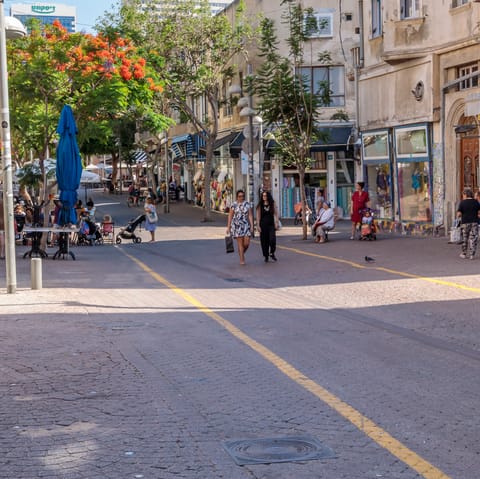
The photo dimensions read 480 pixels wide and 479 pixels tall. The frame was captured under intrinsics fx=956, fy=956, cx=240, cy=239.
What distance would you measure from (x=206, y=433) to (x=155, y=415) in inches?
26.3

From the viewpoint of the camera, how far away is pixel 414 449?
616 cm

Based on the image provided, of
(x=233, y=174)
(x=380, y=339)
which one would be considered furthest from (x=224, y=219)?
(x=380, y=339)

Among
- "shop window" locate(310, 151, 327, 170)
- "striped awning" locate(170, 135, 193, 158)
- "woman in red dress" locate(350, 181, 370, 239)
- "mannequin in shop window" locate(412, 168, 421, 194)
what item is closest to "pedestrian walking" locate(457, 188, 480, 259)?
"woman in red dress" locate(350, 181, 370, 239)

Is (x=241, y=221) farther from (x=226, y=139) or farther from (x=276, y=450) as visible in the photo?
(x=226, y=139)

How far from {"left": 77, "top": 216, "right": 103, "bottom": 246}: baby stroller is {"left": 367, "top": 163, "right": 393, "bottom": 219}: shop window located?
937cm

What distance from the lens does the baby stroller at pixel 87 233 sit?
30984 millimetres

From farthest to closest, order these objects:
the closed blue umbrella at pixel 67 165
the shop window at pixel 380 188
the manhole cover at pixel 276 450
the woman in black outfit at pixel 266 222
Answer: the shop window at pixel 380 188 < the closed blue umbrella at pixel 67 165 < the woman in black outfit at pixel 266 222 < the manhole cover at pixel 276 450

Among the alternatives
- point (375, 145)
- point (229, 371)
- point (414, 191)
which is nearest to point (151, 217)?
point (375, 145)

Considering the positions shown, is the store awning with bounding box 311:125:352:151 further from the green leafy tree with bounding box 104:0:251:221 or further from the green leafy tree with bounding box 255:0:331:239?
the green leafy tree with bounding box 255:0:331:239

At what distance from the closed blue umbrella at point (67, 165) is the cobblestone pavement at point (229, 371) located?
5580 millimetres

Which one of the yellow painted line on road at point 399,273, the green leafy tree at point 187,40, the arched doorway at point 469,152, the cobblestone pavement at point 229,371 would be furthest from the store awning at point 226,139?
the cobblestone pavement at point 229,371

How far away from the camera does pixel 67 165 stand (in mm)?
23797

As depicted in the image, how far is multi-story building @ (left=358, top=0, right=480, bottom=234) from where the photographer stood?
26344 mm

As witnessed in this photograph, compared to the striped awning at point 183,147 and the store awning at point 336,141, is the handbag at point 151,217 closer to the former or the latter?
the store awning at point 336,141
